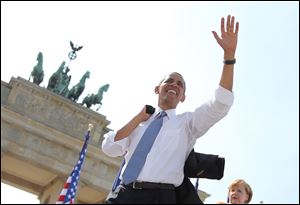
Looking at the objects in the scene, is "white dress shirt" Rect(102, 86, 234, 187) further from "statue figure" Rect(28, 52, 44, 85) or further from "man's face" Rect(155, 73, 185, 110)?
"statue figure" Rect(28, 52, 44, 85)

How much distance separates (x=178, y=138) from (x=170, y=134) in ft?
0.24

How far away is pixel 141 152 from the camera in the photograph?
341cm

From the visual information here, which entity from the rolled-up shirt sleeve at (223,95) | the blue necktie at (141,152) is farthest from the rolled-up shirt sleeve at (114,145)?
the rolled-up shirt sleeve at (223,95)

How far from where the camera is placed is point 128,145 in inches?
149

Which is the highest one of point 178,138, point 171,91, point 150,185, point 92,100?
point 92,100

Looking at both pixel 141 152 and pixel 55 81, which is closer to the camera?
pixel 141 152

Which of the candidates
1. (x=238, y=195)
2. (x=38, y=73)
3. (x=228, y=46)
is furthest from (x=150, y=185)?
(x=38, y=73)

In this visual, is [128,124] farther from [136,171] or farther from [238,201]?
[238,201]

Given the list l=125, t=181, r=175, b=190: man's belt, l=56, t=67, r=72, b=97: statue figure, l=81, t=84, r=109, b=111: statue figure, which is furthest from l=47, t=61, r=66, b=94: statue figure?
l=125, t=181, r=175, b=190: man's belt

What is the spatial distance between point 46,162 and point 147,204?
940 inches

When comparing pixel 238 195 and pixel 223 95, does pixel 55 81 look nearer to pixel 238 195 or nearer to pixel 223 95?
pixel 238 195

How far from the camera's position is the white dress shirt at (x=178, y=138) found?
3.25 m

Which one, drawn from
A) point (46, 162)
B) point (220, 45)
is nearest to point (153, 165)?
point (220, 45)

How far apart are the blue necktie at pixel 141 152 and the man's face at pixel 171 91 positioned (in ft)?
0.53
